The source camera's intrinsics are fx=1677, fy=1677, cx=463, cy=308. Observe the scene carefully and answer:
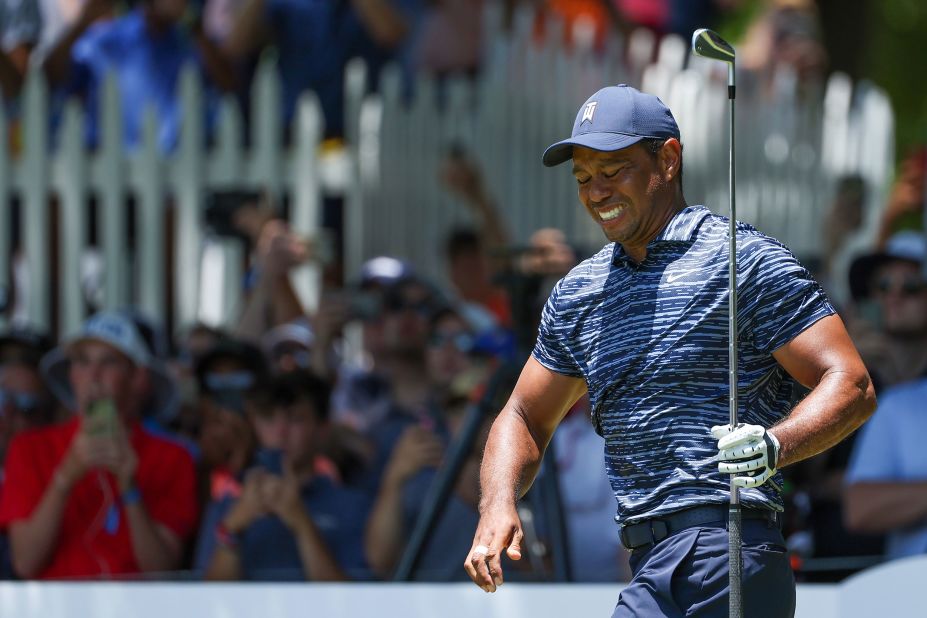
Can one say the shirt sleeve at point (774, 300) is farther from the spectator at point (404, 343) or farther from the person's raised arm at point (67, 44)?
the person's raised arm at point (67, 44)

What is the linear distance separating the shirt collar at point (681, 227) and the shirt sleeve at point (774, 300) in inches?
5.3

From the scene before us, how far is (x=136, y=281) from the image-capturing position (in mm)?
8375

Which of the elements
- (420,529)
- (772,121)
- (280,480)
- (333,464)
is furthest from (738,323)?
(772,121)

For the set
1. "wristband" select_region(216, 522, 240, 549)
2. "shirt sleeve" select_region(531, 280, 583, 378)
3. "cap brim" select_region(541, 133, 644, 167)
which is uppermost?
"cap brim" select_region(541, 133, 644, 167)

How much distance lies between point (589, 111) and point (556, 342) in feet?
1.69

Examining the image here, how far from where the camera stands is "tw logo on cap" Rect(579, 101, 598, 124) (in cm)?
351

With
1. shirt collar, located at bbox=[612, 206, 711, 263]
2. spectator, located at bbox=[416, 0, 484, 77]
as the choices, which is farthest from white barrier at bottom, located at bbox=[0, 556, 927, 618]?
spectator, located at bbox=[416, 0, 484, 77]

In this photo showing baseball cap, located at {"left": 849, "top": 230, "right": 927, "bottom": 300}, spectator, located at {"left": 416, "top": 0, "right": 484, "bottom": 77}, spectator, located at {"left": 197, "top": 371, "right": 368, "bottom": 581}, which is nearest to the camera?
spectator, located at {"left": 197, "top": 371, "right": 368, "bottom": 581}

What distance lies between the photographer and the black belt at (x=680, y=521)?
3400 mm

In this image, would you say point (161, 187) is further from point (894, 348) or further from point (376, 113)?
point (894, 348)

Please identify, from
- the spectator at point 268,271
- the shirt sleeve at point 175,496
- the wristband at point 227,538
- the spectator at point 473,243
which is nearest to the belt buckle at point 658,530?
the wristband at point 227,538

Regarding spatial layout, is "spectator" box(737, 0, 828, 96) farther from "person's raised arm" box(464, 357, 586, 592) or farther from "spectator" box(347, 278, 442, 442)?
"person's raised arm" box(464, 357, 586, 592)

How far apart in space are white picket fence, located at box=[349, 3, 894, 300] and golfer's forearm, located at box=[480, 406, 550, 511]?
4.71m

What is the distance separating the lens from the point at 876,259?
272 inches
